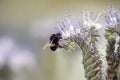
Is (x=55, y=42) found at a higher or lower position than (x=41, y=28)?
lower

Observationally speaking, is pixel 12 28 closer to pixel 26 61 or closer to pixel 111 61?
pixel 26 61

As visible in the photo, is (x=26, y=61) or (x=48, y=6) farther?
(x=48, y=6)

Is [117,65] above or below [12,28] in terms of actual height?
below

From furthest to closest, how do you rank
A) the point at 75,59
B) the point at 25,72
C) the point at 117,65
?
the point at 25,72 → the point at 75,59 → the point at 117,65

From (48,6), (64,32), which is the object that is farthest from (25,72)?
(64,32)

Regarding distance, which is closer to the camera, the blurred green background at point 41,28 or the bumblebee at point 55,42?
the bumblebee at point 55,42

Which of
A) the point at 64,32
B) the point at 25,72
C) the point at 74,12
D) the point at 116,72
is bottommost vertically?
the point at 25,72

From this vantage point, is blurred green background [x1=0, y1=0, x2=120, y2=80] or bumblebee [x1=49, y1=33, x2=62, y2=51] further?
blurred green background [x1=0, y1=0, x2=120, y2=80]

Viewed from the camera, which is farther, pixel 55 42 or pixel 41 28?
pixel 41 28
